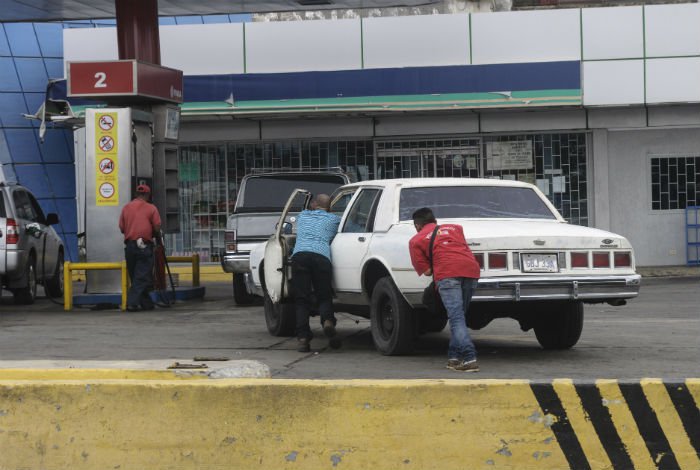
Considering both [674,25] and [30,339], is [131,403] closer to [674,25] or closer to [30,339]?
[30,339]

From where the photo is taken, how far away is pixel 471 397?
246 inches

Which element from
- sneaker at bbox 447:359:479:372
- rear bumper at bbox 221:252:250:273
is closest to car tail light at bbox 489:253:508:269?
A: sneaker at bbox 447:359:479:372

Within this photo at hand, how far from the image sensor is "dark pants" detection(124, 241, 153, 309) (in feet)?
54.3

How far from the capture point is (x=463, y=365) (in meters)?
9.68

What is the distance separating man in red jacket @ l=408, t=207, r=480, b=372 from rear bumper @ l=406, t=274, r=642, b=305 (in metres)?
0.27

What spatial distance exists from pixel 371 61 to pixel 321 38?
111 cm

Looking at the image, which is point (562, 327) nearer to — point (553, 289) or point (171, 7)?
point (553, 289)

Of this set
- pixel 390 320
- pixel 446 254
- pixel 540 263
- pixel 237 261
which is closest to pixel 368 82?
pixel 237 261

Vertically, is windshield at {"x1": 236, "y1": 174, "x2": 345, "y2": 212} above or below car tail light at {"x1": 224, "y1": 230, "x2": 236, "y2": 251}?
above

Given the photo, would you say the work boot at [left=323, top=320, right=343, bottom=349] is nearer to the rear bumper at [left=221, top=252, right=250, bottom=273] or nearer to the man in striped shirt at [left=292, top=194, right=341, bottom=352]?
the man in striped shirt at [left=292, top=194, right=341, bottom=352]

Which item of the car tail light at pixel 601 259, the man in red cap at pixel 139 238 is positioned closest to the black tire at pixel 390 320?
the car tail light at pixel 601 259

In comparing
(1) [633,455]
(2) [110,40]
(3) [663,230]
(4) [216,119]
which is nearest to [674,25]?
(3) [663,230]

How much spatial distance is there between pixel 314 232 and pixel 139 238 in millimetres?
5701

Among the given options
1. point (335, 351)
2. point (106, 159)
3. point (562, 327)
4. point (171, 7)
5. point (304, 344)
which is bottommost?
point (335, 351)
